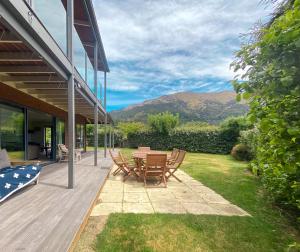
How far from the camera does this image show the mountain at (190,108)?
61.7m

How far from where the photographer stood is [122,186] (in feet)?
20.4

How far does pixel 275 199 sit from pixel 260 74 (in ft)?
15.3

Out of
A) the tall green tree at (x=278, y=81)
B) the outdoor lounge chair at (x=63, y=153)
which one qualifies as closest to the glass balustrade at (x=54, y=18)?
the tall green tree at (x=278, y=81)

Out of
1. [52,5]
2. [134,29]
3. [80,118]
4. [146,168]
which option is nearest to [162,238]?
[146,168]

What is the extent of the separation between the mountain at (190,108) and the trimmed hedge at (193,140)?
27.7m

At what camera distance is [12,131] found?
7.09 meters

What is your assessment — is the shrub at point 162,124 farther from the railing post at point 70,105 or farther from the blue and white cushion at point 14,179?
the blue and white cushion at point 14,179

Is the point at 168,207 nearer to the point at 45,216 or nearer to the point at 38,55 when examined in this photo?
the point at 45,216

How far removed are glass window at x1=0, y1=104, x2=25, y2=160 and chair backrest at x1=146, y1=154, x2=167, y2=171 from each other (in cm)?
443

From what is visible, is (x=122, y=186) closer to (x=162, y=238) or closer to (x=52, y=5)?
(x=162, y=238)

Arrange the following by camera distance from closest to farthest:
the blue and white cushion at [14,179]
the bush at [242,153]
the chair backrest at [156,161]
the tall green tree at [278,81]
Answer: the tall green tree at [278,81], the blue and white cushion at [14,179], the chair backrest at [156,161], the bush at [242,153]

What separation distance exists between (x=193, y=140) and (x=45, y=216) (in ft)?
58.8

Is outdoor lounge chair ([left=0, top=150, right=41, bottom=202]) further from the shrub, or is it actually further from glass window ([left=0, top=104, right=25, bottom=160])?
the shrub

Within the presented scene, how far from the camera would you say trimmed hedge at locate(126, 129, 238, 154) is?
63.6 feet
